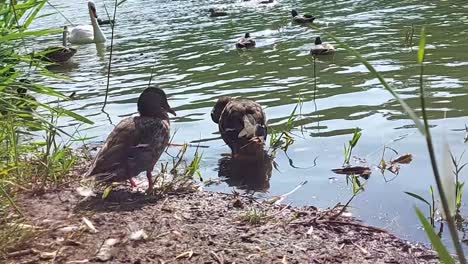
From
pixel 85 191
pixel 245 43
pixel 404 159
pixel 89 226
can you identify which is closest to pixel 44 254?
pixel 89 226

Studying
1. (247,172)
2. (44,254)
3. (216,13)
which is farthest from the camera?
(216,13)

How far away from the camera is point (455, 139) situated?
21.4 feet

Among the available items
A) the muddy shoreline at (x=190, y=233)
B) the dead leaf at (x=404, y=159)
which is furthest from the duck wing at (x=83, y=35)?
the muddy shoreline at (x=190, y=233)

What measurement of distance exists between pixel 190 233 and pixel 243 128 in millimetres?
3062

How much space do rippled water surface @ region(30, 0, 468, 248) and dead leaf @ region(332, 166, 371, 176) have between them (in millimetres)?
97

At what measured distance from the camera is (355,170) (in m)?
5.95

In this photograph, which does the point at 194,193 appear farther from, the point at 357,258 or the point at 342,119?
the point at 342,119

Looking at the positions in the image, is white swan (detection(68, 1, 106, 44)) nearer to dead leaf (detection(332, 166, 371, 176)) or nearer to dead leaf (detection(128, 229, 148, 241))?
dead leaf (detection(332, 166, 371, 176))

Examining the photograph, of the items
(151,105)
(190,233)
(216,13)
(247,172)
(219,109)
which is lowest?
(216,13)

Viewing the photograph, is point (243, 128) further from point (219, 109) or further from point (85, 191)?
point (85, 191)

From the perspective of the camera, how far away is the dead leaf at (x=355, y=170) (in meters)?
5.91

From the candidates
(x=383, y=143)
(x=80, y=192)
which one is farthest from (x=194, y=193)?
(x=383, y=143)

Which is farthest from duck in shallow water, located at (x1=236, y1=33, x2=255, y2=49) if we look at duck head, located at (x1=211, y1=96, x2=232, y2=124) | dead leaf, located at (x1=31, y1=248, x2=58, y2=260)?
dead leaf, located at (x1=31, y1=248, x2=58, y2=260)

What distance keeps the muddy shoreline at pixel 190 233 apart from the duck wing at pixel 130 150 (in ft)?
0.57
